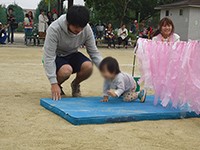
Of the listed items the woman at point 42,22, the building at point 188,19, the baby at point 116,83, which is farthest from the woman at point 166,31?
the building at point 188,19

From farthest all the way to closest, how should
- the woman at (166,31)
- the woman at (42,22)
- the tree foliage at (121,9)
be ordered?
the tree foliage at (121,9) → the woman at (42,22) → the woman at (166,31)

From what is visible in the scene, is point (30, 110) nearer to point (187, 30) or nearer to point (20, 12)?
point (187, 30)

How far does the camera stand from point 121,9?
31422 mm

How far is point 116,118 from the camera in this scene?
146 inches

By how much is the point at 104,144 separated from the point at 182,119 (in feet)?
4.32

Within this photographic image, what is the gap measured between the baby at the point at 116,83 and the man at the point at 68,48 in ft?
1.47

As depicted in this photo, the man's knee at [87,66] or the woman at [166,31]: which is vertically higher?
the woman at [166,31]

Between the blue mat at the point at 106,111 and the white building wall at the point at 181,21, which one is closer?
the blue mat at the point at 106,111

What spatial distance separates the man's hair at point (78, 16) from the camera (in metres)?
4.09

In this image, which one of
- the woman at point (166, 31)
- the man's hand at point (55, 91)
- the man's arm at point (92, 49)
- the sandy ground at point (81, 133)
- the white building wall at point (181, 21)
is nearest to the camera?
the sandy ground at point (81, 133)

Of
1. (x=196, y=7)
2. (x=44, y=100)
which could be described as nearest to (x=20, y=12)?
(x=196, y=7)

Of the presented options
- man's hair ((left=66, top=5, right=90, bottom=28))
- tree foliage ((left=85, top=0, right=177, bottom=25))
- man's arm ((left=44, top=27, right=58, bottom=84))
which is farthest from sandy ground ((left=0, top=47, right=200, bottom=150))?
tree foliage ((left=85, top=0, right=177, bottom=25))

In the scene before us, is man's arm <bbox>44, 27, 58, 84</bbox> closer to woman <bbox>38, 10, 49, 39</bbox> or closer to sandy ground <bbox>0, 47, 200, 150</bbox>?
sandy ground <bbox>0, 47, 200, 150</bbox>

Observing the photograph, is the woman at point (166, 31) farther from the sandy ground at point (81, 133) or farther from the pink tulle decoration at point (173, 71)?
the sandy ground at point (81, 133)
